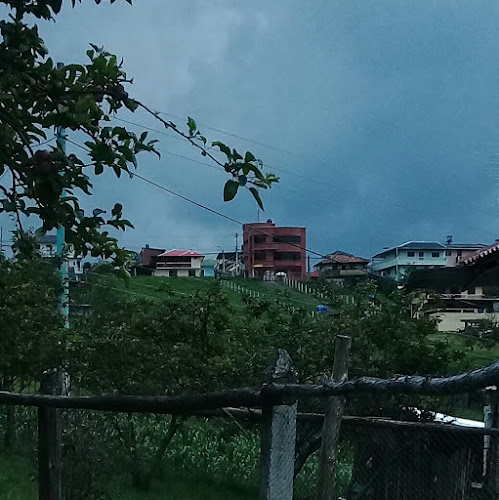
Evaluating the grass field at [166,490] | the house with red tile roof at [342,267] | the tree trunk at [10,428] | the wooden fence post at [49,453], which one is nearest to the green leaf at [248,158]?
the wooden fence post at [49,453]

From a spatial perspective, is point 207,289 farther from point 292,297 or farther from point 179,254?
point 179,254

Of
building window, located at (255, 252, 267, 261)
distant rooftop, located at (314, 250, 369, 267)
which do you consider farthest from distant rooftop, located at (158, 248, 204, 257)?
distant rooftop, located at (314, 250, 369, 267)

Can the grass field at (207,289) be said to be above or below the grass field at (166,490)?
above

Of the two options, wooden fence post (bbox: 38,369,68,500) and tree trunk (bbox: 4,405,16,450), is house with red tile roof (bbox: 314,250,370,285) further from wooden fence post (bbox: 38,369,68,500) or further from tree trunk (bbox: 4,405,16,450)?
wooden fence post (bbox: 38,369,68,500)

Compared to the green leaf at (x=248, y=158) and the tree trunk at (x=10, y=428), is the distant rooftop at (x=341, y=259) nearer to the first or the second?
the tree trunk at (x=10, y=428)

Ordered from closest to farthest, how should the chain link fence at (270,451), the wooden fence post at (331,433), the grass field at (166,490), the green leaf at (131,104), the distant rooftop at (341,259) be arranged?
the green leaf at (131,104) → the chain link fence at (270,451) → the wooden fence post at (331,433) → the grass field at (166,490) → the distant rooftop at (341,259)

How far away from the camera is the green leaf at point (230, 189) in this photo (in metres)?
3.15

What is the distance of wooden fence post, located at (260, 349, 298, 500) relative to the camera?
2572 millimetres

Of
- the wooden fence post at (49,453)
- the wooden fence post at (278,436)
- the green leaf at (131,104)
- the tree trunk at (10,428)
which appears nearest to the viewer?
the wooden fence post at (278,436)

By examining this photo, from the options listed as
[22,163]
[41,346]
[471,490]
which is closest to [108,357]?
[41,346]

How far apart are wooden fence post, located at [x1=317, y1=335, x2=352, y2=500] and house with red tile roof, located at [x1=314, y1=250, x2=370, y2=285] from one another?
4389 millimetres

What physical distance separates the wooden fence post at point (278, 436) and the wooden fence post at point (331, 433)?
2404 mm

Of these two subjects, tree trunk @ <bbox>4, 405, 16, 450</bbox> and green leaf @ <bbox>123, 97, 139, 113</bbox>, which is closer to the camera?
green leaf @ <bbox>123, 97, 139, 113</bbox>

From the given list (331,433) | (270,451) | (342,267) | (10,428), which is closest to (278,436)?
(270,451)
